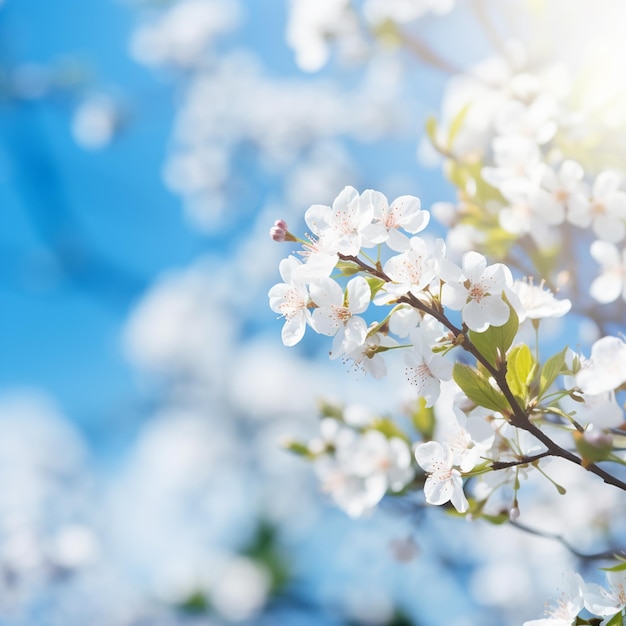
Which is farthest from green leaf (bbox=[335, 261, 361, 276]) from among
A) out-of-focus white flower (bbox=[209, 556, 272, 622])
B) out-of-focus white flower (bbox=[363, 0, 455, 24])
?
out-of-focus white flower (bbox=[209, 556, 272, 622])

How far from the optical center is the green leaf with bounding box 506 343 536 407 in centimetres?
71

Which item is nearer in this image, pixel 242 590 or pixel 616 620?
pixel 616 620

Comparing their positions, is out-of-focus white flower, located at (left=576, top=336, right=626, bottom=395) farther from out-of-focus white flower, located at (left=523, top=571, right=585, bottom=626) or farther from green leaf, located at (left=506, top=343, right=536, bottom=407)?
out-of-focus white flower, located at (left=523, top=571, right=585, bottom=626)

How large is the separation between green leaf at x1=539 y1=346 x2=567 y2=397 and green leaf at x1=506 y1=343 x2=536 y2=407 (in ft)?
0.04

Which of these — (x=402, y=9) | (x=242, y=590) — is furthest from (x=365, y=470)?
(x=242, y=590)

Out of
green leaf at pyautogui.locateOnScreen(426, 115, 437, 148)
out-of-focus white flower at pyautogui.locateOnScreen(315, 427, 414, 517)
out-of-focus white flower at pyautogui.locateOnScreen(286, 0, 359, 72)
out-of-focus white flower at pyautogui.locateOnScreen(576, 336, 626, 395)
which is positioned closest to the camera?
out-of-focus white flower at pyautogui.locateOnScreen(576, 336, 626, 395)

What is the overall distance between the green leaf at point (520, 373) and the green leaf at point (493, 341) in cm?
5

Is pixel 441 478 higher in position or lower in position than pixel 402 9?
lower

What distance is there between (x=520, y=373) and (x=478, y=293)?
108 mm

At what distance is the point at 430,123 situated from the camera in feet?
3.95

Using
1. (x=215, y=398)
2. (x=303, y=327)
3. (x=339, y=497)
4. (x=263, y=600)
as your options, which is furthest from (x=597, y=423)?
(x=215, y=398)

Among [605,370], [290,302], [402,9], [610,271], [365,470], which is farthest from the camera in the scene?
[402,9]

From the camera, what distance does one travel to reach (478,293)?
67cm

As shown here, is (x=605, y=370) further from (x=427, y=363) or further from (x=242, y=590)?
(x=242, y=590)
